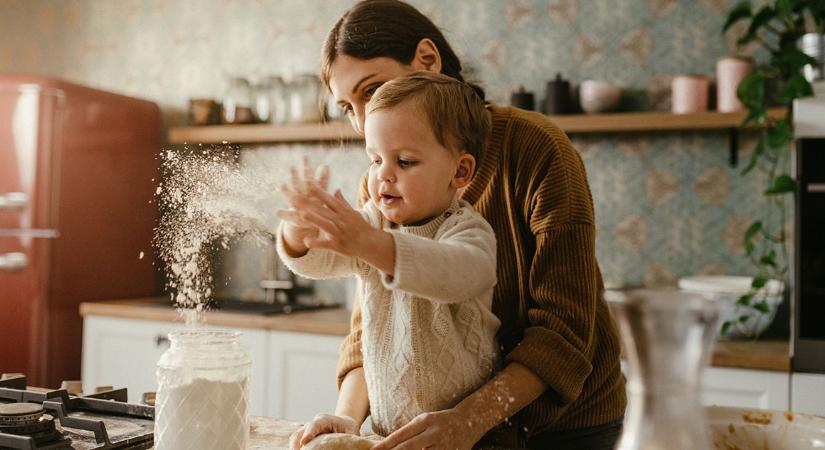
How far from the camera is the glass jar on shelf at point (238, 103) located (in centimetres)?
344

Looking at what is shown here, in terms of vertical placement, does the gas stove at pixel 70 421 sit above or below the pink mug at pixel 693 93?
below

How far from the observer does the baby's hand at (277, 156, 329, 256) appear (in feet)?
2.44

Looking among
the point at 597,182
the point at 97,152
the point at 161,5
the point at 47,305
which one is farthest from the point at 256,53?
the point at 597,182

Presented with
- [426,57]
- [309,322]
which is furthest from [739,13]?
[309,322]

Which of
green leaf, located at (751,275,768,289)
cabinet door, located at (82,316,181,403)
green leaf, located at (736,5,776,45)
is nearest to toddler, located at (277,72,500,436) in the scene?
green leaf, located at (751,275,768,289)

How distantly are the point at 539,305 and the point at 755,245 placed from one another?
2.00 meters

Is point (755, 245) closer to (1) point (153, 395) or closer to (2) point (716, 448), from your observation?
(2) point (716, 448)

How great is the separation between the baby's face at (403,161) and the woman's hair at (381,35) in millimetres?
249

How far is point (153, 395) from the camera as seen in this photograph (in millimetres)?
1266

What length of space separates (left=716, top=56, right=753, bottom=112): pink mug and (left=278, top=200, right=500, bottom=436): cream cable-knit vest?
2.04 metres

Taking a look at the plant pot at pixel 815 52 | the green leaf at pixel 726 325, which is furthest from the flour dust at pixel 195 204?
the plant pot at pixel 815 52

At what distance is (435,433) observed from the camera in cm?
A: 88

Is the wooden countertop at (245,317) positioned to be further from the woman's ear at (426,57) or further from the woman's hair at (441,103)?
the woman's hair at (441,103)

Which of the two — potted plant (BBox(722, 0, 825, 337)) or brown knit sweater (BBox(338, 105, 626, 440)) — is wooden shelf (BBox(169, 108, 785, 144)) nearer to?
potted plant (BBox(722, 0, 825, 337))
